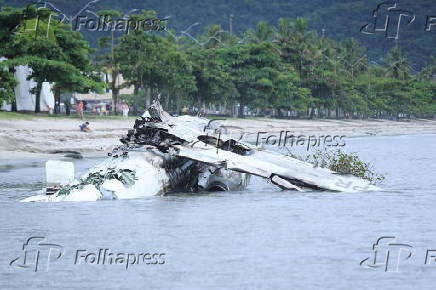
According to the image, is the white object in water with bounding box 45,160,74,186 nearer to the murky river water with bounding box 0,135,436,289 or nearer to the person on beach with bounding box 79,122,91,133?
the murky river water with bounding box 0,135,436,289

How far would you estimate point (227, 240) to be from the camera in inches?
907

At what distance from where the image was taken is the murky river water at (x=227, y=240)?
18453 mm

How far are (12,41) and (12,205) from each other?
40039mm

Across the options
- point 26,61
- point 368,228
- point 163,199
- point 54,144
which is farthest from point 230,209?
point 26,61
